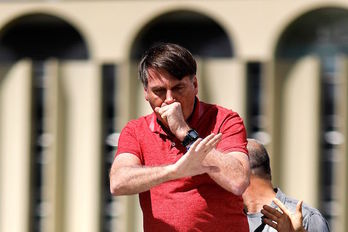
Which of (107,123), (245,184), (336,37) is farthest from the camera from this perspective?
(107,123)

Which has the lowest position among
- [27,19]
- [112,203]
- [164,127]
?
[112,203]

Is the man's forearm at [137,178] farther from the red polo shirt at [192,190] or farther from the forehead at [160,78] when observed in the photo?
the forehead at [160,78]

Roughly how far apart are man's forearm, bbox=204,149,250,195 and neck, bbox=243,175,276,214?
3.17 feet

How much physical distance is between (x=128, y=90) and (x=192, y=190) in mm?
15165

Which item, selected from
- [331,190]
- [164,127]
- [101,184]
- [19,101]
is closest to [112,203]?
[101,184]

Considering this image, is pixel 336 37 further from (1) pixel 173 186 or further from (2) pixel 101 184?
Result: (1) pixel 173 186

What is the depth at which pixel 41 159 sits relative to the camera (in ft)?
67.1

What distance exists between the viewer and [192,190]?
4410mm

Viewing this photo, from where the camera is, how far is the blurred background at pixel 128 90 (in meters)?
18.9

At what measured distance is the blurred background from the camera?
745 inches

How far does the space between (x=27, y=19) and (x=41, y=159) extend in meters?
2.06

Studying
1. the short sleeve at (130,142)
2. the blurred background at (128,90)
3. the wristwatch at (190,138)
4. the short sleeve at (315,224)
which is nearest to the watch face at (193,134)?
the wristwatch at (190,138)

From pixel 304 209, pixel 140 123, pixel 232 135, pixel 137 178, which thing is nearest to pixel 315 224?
pixel 304 209

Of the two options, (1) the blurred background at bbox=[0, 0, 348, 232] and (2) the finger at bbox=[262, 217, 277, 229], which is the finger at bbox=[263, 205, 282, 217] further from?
(1) the blurred background at bbox=[0, 0, 348, 232]
